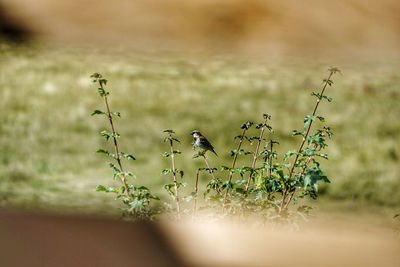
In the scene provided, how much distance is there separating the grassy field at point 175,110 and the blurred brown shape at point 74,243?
139 cm

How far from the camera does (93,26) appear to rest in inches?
129

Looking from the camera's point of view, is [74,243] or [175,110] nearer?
[74,243]

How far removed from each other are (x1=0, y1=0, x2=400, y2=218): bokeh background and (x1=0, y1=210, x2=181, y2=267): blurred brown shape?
1634 mm

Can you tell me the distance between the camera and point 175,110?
2953mm

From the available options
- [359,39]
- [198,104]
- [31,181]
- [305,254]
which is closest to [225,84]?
[198,104]

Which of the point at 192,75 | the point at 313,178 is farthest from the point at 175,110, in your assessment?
the point at 313,178

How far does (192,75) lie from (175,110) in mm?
333

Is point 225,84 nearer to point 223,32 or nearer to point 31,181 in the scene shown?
point 223,32

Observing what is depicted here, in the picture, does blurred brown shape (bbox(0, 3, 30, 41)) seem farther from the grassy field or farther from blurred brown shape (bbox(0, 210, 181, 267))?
blurred brown shape (bbox(0, 210, 181, 267))

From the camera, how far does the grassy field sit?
100 inches

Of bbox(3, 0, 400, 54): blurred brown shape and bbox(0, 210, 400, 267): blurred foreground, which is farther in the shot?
bbox(3, 0, 400, 54): blurred brown shape

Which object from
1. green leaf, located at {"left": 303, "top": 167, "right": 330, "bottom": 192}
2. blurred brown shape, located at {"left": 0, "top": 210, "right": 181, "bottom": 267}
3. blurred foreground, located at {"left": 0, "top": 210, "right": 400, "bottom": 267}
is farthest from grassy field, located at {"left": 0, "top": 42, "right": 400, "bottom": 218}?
blurred brown shape, located at {"left": 0, "top": 210, "right": 181, "bottom": 267}

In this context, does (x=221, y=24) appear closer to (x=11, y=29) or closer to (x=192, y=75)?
(x=192, y=75)

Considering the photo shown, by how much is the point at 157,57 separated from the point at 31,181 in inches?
52.9
